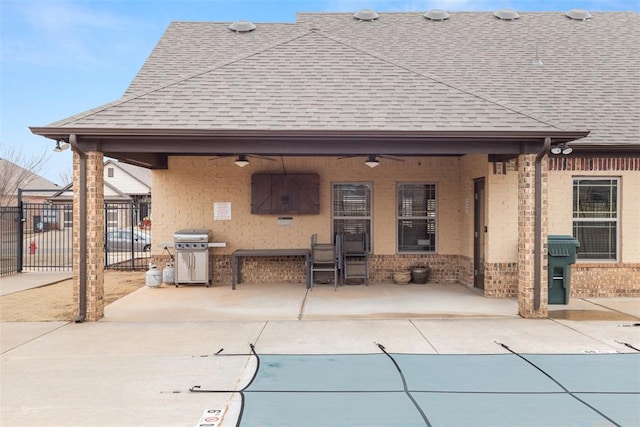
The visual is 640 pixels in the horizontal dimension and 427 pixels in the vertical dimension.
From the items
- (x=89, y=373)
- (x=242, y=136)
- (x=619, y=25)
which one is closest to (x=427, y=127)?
(x=242, y=136)

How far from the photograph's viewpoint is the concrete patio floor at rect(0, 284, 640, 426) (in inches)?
166

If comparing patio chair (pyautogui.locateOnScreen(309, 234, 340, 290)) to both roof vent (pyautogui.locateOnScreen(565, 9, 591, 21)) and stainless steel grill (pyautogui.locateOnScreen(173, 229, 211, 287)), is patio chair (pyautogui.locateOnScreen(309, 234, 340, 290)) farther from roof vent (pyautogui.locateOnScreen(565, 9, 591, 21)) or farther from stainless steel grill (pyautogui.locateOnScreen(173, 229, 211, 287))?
roof vent (pyautogui.locateOnScreen(565, 9, 591, 21))

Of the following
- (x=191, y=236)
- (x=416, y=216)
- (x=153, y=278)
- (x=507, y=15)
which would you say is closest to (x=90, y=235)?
(x=191, y=236)

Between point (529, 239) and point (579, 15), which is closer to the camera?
point (529, 239)

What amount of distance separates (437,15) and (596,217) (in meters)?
7.28

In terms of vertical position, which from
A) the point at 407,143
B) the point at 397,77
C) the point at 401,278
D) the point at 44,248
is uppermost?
the point at 397,77

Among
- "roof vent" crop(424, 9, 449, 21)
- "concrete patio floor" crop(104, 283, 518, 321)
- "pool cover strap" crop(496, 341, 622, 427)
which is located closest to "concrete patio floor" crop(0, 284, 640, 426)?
"concrete patio floor" crop(104, 283, 518, 321)

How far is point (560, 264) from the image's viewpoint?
8.09 m

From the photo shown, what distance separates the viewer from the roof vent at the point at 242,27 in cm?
1270

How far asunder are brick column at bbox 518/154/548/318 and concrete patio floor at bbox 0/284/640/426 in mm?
276

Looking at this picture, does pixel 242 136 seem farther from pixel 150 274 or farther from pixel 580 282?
pixel 580 282

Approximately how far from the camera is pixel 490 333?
21.1ft

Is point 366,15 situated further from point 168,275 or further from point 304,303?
point 168,275

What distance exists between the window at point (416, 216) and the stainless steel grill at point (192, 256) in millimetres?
4382
